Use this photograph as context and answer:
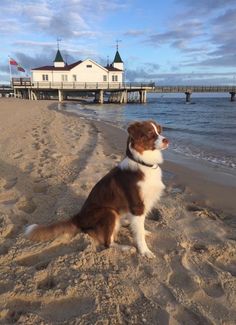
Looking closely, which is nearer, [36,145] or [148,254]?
[148,254]

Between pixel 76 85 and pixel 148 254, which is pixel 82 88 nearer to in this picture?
pixel 76 85

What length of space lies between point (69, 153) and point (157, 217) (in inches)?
196

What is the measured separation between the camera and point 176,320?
9.90 feet

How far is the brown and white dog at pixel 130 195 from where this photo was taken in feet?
14.0

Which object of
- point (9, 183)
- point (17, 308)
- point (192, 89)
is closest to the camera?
point (17, 308)

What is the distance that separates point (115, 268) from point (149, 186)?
110 centimetres

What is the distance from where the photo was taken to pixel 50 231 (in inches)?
171

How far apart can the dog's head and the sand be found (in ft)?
3.95

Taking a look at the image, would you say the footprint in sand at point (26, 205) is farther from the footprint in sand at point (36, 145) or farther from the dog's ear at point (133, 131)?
the footprint in sand at point (36, 145)

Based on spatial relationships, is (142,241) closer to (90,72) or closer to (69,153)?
(69,153)

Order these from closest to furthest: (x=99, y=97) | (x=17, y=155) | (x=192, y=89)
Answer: (x=17, y=155) → (x=99, y=97) → (x=192, y=89)

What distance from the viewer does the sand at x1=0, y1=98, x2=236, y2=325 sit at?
10.1 feet

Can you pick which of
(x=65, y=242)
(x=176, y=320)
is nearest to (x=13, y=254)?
(x=65, y=242)

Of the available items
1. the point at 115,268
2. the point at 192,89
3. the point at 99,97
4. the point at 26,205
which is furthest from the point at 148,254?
the point at 192,89
